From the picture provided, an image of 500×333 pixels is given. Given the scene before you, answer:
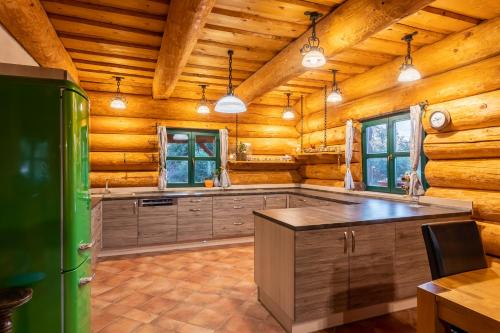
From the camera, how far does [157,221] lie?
4797mm

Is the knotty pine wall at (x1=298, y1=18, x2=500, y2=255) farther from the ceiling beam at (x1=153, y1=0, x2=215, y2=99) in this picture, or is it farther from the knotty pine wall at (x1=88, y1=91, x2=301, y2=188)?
the knotty pine wall at (x1=88, y1=91, x2=301, y2=188)

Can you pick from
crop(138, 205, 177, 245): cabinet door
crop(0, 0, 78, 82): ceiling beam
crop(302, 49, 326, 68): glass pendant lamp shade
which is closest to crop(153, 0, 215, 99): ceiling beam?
crop(302, 49, 326, 68): glass pendant lamp shade

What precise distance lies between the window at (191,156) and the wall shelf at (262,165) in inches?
13.7

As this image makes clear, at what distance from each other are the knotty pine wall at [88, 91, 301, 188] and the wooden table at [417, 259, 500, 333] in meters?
4.72

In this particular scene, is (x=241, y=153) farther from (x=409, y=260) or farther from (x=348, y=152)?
(x=409, y=260)

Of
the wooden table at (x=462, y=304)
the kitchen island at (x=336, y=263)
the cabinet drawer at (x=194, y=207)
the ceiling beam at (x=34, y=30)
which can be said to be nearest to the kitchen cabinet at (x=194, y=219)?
the cabinet drawer at (x=194, y=207)

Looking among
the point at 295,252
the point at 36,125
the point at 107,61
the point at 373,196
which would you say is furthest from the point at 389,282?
the point at 107,61

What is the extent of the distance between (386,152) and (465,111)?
138 cm

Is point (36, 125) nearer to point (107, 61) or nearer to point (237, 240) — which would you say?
point (107, 61)

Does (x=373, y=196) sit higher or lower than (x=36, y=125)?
lower

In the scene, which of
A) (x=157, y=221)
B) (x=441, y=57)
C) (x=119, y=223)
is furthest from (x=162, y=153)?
(x=441, y=57)

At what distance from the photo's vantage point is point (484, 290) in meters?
1.44

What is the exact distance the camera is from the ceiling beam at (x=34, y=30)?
7.29ft

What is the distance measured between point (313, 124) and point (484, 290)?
184 inches
